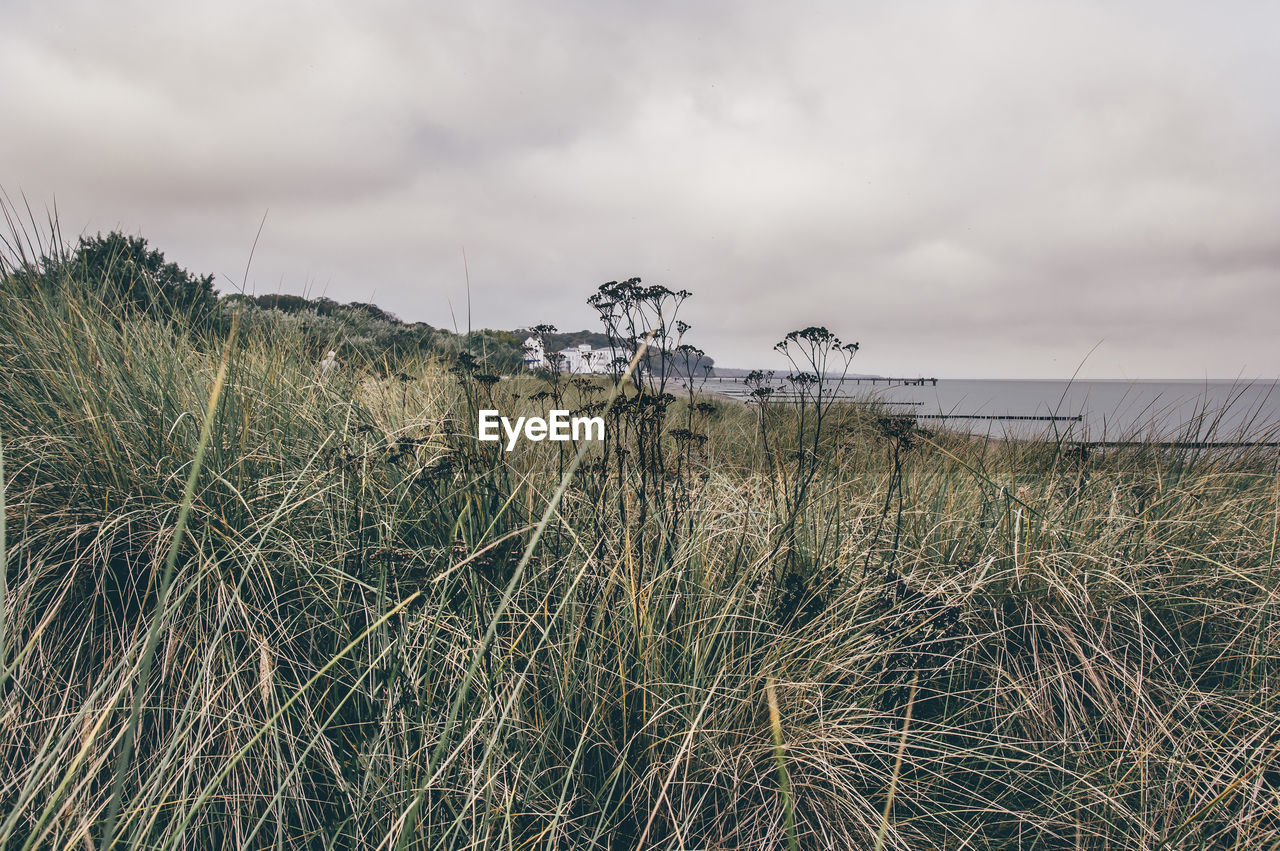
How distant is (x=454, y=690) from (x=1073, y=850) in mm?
1886

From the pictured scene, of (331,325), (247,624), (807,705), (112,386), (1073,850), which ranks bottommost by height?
(1073,850)

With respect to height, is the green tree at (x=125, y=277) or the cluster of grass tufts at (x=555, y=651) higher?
the green tree at (x=125, y=277)

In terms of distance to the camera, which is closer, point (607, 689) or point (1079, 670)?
point (607, 689)

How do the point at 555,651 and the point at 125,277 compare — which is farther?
Result: the point at 125,277

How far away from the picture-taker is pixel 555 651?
75.7 inches

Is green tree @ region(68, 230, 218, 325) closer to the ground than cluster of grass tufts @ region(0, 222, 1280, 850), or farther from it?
farther from it

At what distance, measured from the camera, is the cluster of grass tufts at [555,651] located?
166 centimetres

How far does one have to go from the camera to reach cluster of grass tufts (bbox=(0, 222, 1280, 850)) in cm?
166

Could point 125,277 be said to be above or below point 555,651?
above

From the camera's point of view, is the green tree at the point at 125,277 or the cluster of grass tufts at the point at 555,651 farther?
the green tree at the point at 125,277

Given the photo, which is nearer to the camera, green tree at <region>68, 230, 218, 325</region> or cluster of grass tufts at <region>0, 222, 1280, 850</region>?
cluster of grass tufts at <region>0, 222, 1280, 850</region>

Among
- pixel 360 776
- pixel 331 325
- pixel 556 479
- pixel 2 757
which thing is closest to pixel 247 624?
pixel 360 776

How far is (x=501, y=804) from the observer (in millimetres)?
1642

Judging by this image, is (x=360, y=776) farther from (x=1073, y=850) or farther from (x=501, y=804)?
(x=1073, y=850)
